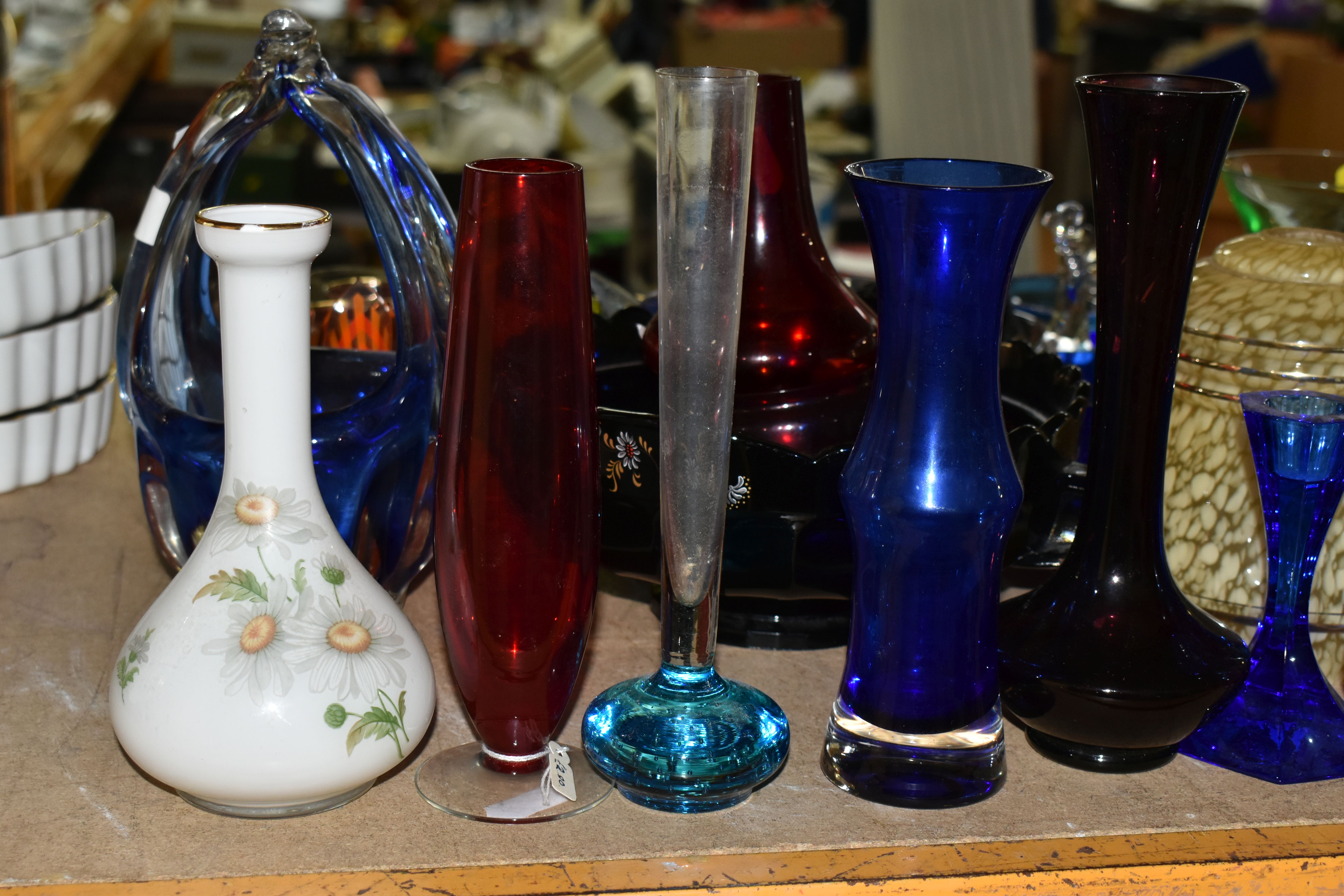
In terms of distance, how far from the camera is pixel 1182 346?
0.57 m

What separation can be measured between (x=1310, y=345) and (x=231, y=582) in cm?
43

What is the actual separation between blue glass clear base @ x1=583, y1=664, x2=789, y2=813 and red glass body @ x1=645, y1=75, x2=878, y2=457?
12 centimetres

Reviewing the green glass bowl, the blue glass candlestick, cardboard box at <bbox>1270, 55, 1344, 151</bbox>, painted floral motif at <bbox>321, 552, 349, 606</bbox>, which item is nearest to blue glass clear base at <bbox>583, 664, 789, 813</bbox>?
the blue glass candlestick

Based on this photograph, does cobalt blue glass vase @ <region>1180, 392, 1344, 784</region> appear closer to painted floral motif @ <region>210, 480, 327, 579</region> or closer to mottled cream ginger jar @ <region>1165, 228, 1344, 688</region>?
mottled cream ginger jar @ <region>1165, 228, 1344, 688</region>

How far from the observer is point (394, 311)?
1.97 ft

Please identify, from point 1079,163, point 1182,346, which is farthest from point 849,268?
point 1079,163

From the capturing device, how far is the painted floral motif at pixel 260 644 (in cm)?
44

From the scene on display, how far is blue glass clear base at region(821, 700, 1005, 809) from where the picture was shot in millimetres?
477

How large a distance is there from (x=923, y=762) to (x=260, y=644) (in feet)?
0.79

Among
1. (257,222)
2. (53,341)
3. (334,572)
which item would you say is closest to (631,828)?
(334,572)

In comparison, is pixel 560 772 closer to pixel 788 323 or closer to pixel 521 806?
pixel 521 806

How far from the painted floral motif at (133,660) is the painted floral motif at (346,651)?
0.05 m

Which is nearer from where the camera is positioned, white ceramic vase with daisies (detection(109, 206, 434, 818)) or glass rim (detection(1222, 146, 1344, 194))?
white ceramic vase with daisies (detection(109, 206, 434, 818))

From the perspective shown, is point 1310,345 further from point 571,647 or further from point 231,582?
point 231,582
